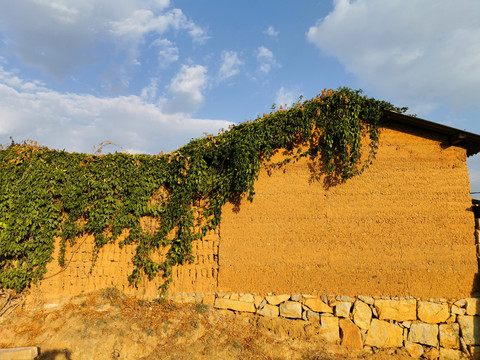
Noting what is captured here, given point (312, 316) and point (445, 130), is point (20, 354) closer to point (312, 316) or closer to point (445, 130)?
point (312, 316)

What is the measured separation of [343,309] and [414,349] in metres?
1.56

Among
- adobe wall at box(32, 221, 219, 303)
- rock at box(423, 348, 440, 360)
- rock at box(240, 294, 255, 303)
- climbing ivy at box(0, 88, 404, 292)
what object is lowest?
rock at box(423, 348, 440, 360)

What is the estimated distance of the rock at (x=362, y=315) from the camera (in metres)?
6.64

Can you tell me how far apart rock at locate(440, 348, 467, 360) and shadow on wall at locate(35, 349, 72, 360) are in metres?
7.57

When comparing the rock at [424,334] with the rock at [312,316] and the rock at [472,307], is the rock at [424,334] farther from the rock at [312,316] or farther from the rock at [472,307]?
the rock at [312,316]

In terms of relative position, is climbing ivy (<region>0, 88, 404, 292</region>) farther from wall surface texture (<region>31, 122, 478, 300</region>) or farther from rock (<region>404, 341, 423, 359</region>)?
rock (<region>404, 341, 423, 359</region>)

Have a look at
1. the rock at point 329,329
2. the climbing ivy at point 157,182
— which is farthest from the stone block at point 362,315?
the climbing ivy at point 157,182

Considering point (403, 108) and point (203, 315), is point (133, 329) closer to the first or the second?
point (203, 315)

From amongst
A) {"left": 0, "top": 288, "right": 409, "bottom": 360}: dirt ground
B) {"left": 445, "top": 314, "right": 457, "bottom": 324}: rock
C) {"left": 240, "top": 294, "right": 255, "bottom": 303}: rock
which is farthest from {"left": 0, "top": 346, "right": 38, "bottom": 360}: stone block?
{"left": 445, "top": 314, "right": 457, "bottom": 324}: rock

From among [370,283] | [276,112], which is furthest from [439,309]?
[276,112]

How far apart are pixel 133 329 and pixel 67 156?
503 centimetres

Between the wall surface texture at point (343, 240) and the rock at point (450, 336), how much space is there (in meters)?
0.64

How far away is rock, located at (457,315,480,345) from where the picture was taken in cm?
619

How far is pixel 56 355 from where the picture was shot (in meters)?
6.11
